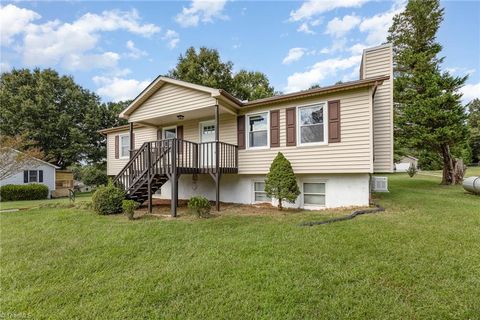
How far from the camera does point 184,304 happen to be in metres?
3.12

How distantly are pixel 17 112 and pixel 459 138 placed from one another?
39.4m

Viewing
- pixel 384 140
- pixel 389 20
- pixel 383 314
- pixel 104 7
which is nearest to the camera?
pixel 383 314

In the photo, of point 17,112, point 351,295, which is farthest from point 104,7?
point 17,112

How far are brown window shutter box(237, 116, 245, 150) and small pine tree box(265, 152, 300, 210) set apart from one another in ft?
7.13

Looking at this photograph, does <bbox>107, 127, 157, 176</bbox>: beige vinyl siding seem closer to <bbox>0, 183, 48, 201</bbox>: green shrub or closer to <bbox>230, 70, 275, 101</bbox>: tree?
<bbox>0, 183, 48, 201</bbox>: green shrub

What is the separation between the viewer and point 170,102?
32.7ft

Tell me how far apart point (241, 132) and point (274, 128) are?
4.76 ft

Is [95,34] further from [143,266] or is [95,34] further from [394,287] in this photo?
[394,287]

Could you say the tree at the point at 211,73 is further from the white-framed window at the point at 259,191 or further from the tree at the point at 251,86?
the white-framed window at the point at 259,191

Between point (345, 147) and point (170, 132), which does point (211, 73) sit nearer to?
point (170, 132)

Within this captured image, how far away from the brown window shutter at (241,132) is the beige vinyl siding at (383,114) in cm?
491

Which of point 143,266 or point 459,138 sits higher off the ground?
point 459,138

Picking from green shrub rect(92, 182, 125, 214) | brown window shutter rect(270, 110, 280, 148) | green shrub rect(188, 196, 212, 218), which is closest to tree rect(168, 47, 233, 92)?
brown window shutter rect(270, 110, 280, 148)

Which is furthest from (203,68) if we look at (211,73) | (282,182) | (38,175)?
(282,182)
